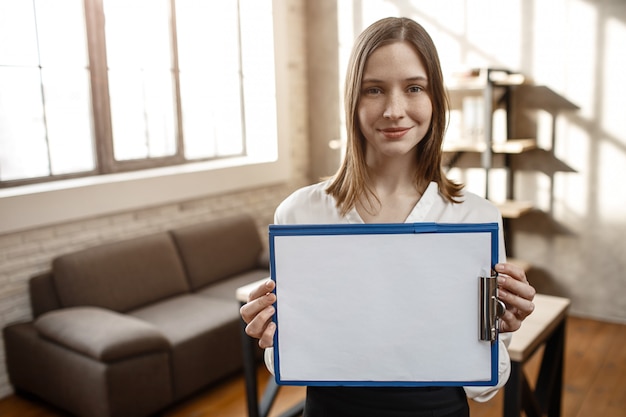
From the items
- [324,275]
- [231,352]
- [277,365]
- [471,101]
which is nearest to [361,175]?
[324,275]

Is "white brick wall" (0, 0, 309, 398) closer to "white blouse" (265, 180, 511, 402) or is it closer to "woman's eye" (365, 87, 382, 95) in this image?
"white blouse" (265, 180, 511, 402)

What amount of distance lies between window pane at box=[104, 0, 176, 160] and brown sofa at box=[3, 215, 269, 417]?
703 millimetres

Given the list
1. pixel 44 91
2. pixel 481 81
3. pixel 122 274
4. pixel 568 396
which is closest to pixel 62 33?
pixel 44 91

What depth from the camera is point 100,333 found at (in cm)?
272

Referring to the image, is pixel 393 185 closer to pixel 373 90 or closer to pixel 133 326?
pixel 373 90

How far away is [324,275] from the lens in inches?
39.8

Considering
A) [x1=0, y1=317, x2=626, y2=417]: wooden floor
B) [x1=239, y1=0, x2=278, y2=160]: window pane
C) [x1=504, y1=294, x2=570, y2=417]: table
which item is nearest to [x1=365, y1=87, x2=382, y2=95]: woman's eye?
[x1=504, y1=294, x2=570, y2=417]: table

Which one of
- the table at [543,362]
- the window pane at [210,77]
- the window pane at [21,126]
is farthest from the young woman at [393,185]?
the window pane at [210,77]

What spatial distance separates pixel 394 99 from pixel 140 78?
3251mm

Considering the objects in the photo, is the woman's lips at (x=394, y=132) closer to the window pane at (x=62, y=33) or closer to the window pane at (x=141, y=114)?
the window pane at (x=62, y=33)

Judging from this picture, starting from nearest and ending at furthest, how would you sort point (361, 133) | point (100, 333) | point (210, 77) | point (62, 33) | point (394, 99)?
point (394, 99), point (361, 133), point (100, 333), point (62, 33), point (210, 77)

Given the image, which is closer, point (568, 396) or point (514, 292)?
point (514, 292)

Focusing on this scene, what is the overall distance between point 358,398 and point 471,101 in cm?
339

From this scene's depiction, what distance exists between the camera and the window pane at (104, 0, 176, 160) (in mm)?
3811
